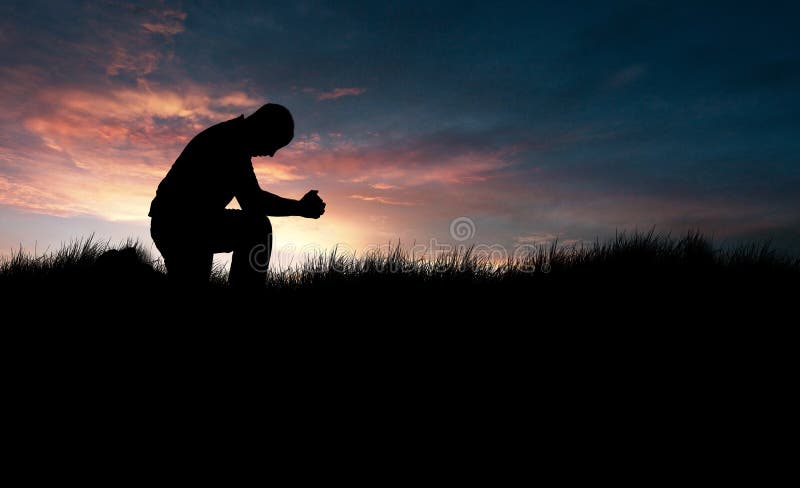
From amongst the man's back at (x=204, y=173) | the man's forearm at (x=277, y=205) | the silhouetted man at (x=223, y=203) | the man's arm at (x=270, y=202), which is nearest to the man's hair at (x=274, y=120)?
the silhouetted man at (x=223, y=203)

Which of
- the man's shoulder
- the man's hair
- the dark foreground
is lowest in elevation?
the dark foreground

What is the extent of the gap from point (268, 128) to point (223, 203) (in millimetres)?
716

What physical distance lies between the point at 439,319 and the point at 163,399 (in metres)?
2.29

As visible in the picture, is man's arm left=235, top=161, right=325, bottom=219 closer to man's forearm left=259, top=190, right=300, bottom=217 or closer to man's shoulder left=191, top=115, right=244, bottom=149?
man's forearm left=259, top=190, right=300, bottom=217

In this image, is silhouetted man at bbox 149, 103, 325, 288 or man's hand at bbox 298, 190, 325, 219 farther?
man's hand at bbox 298, 190, 325, 219

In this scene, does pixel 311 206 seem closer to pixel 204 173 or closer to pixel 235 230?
pixel 235 230

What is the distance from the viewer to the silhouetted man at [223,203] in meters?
Result: 3.77

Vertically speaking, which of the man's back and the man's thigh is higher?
the man's back

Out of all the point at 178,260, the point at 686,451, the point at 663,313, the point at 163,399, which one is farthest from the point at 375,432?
the point at 663,313

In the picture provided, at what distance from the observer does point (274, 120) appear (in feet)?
12.6

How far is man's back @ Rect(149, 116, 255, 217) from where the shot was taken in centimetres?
377

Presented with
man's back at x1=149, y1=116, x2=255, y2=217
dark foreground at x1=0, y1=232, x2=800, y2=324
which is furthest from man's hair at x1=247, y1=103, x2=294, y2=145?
dark foreground at x1=0, y1=232, x2=800, y2=324

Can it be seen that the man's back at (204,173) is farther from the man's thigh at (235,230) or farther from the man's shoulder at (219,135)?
the man's thigh at (235,230)

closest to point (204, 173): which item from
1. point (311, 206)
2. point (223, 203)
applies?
point (223, 203)
